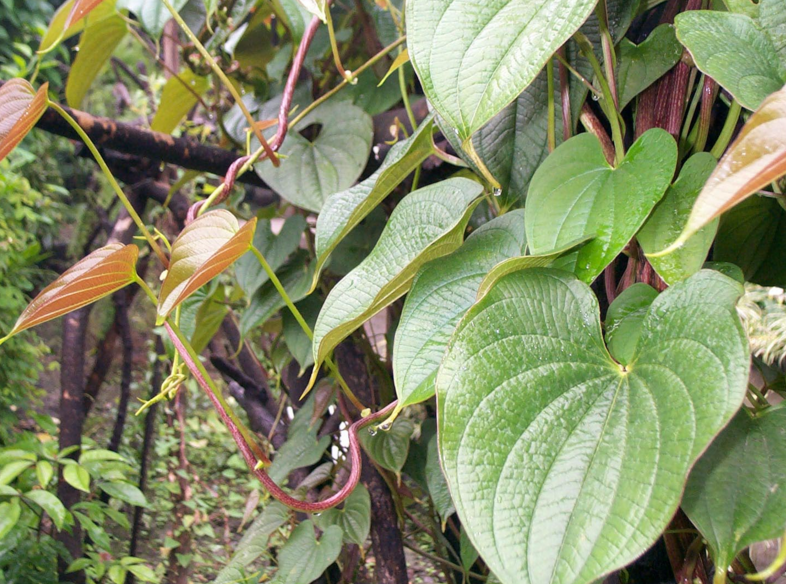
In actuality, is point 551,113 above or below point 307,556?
above

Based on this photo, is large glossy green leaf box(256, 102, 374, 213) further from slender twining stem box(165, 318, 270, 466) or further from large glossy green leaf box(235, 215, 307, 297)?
slender twining stem box(165, 318, 270, 466)

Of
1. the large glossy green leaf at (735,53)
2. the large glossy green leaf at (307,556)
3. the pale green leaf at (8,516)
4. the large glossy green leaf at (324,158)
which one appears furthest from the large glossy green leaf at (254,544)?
the large glossy green leaf at (735,53)

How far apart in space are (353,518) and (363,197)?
0.42 meters

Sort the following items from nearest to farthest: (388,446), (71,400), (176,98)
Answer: (388,446), (176,98), (71,400)

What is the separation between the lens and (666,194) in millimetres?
344

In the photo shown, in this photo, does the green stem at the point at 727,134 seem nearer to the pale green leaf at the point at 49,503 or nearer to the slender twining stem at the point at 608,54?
the slender twining stem at the point at 608,54

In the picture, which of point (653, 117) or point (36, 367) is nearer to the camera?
point (653, 117)

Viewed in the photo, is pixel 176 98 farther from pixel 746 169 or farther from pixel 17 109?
pixel 746 169

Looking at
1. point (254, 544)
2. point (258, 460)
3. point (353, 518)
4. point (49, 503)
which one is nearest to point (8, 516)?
point (49, 503)

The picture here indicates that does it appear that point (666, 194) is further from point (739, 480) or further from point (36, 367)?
point (36, 367)

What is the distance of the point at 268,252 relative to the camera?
0.72m

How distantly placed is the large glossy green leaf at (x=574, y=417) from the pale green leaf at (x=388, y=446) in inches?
14.1

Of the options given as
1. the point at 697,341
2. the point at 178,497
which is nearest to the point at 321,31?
the point at 697,341

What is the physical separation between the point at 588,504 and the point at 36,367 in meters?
1.48
